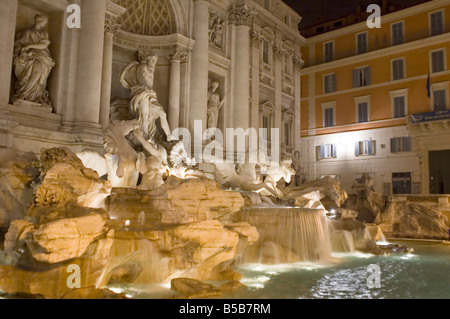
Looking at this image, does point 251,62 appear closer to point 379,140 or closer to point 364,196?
point 364,196

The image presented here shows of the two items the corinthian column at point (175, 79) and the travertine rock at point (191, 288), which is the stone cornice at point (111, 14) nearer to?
the corinthian column at point (175, 79)

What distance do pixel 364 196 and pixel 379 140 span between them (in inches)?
374

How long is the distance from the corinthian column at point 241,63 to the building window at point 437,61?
11759 mm

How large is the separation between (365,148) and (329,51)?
730 centimetres

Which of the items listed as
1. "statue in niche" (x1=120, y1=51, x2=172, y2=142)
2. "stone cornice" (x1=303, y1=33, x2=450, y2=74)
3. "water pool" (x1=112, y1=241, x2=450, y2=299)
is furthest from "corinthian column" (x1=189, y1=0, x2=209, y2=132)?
"stone cornice" (x1=303, y1=33, x2=450, y2=74)

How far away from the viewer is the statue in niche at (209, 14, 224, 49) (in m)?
15.8

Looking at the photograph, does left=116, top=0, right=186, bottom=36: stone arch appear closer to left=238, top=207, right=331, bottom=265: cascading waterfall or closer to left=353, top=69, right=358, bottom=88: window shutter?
left=238, top=207, right=331, bottom=265: cascading waterfall

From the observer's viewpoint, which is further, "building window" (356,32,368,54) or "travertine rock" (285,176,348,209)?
"building window" (356,32,368,54)

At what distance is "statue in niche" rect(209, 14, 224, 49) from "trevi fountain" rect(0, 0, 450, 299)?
82.0 inches

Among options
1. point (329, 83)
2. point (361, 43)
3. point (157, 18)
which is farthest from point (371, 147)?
point (157, 18)

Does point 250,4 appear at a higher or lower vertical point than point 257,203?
higher

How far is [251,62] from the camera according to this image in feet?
58.2

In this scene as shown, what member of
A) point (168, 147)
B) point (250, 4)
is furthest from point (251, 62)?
point (168, 147)
